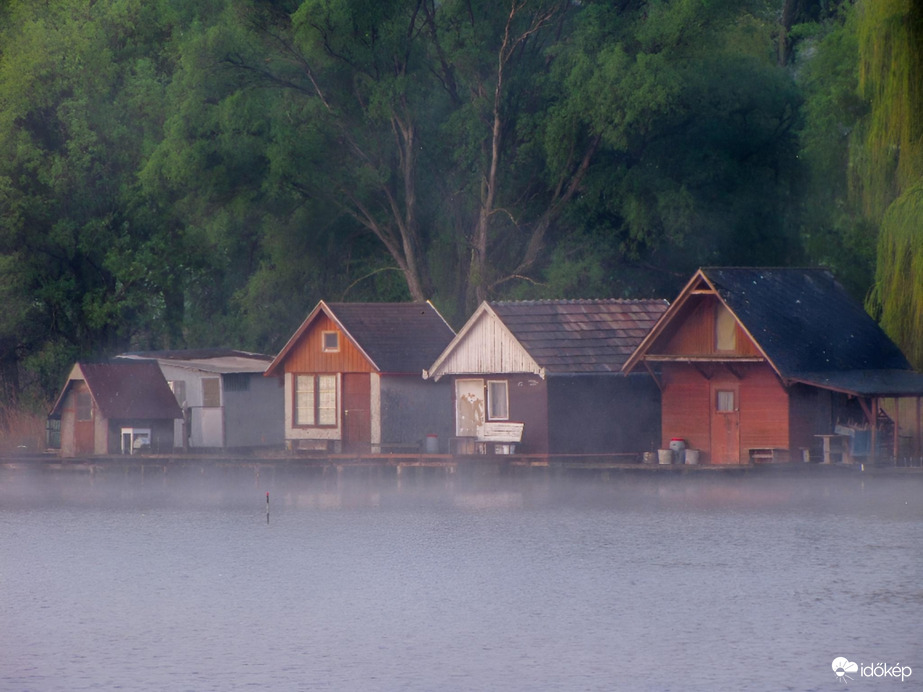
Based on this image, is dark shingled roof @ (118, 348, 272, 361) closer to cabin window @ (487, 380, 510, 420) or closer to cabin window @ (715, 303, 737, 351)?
cabin window @ (487, 380, 510, 420)

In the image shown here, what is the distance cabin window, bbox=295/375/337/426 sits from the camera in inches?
2090

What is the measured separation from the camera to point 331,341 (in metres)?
52.9

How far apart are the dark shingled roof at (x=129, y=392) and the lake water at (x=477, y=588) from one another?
10.5 meters

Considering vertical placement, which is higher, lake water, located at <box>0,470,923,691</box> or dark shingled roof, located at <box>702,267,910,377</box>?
dark shingled roof, located at <box>702,267,910,377</box>

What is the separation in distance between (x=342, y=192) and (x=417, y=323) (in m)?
9.06

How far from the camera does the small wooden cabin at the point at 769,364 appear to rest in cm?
4356

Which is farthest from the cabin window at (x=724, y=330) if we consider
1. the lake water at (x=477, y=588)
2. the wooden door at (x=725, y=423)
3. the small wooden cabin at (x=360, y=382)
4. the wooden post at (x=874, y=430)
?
the small wooden cabin at (x=360, y=382)

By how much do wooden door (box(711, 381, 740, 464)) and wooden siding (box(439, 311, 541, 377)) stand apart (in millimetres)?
5240

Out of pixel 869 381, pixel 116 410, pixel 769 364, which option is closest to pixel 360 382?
pixel 116 410

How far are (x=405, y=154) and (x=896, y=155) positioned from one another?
85.1ft

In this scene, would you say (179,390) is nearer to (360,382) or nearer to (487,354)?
(360,382)

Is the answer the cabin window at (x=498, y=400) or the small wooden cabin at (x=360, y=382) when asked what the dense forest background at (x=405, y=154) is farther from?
the cabin window at (x=498, y=400)

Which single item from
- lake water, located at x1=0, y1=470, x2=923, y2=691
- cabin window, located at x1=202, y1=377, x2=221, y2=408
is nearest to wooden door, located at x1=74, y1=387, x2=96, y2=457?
cabin window, located at x1=202, y1=377, x2=221, y2=408

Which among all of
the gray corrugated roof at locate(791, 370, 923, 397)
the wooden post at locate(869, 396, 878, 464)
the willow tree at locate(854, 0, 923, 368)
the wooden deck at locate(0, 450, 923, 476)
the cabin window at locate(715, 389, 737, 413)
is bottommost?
the wooden deck at locate(0, 450, 923, 476)
